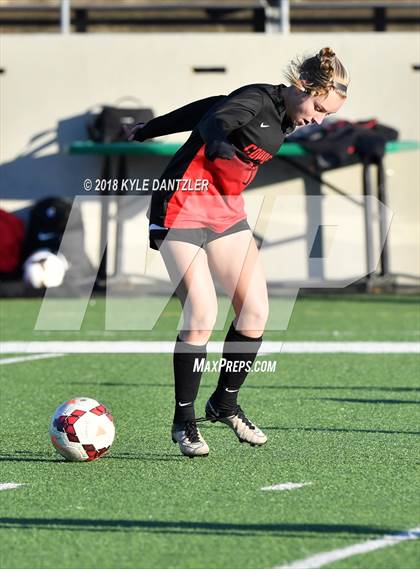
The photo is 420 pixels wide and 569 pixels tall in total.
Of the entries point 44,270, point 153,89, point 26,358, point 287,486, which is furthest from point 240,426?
point 153,89

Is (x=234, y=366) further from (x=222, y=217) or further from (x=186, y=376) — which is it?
(x=222, y=217)

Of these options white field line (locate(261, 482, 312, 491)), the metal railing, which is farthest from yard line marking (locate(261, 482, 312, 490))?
the metal railing

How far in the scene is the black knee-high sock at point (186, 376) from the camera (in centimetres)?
562

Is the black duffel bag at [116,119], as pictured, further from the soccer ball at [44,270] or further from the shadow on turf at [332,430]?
the shadow on turf at [332,430]

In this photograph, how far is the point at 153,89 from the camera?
1595 cm

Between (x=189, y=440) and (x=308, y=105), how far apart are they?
5.15 ft

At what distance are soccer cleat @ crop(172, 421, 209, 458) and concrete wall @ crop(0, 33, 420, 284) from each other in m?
10.2

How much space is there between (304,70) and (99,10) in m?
13.1

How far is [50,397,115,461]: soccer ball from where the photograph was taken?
18.0 ft

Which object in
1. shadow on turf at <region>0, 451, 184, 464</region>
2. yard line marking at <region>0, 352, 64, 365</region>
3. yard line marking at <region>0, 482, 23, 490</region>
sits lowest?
yard line marking at <region>0, 352, 64, 365</region>

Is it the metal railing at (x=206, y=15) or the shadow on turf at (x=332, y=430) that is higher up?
the shadow on turf at (x=332, y=430)

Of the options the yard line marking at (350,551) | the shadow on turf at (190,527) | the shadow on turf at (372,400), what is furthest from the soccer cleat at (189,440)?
the shadow on turf at (372,400)

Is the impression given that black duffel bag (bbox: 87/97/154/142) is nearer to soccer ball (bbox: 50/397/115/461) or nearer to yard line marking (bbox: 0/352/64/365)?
yard line marking (bbox: 0/352/64/365)

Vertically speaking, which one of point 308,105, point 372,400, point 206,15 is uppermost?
point 308,105
